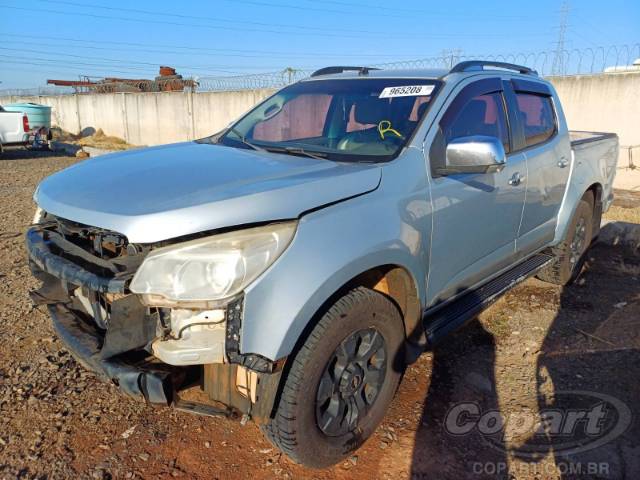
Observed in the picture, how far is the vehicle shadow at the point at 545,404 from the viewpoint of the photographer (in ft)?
8.25

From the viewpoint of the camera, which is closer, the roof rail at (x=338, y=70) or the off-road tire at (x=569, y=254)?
the roof rail at (x=338, y=70)

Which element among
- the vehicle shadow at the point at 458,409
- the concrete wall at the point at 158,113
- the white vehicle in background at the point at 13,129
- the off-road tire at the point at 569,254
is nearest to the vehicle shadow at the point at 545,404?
the vehicle shadow at the point at 458,409

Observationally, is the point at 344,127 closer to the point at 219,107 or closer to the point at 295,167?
the point at 295,167

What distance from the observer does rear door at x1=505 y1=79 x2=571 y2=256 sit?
3.71 metres

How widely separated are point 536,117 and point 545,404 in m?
2.27

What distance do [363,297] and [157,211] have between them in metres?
0.99

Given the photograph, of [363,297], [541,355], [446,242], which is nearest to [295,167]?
[363,297]

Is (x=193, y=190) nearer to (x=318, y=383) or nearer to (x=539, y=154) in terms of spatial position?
(x=318, y=383)

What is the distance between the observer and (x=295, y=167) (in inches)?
99.3

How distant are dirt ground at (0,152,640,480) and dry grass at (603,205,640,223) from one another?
268cm

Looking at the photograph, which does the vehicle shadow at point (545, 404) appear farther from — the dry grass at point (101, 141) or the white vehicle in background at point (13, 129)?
the dry grass at point (101, 141)

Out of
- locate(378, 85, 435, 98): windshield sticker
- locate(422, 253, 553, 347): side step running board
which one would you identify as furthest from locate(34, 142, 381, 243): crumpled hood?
locate(422, 253, 553, 347): side step running board

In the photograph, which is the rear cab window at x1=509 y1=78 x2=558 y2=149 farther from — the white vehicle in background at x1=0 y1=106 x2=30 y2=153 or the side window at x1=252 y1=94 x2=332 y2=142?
the white vehicle in background at x1=0 y1=106 x2=30 y2=153

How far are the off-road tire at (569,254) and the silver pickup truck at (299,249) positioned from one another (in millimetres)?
1147
